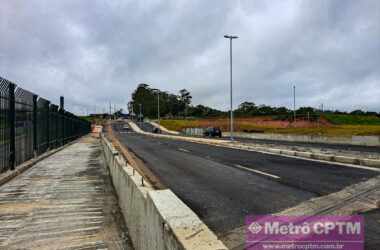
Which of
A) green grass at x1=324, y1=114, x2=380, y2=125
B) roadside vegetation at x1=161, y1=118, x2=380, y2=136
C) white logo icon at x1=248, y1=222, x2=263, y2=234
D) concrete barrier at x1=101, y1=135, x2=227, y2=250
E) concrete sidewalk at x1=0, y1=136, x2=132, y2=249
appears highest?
green grass at x1=324, y1=114, x2=380, y2=125

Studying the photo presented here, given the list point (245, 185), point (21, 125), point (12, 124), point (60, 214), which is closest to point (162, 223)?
point (60, 214)

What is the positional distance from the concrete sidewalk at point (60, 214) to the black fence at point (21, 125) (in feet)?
3.80

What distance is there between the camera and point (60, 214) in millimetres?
8258

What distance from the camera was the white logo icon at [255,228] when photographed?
20.1 ft

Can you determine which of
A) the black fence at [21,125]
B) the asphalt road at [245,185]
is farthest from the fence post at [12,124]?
the asphalt road at [245,185]

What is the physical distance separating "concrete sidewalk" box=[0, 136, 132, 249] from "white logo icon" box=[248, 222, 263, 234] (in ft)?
6.42

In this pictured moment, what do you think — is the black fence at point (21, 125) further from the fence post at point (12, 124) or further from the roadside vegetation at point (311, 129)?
the roadside vegetation at point (311, 129)

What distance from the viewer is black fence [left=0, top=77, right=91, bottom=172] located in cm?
1275

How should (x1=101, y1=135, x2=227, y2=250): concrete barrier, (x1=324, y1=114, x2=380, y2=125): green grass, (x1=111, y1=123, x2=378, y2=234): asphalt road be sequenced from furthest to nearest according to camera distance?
1. (x1=324, y1=114, x2=380, y2=125): green grass
2. (x1=111, y1=123, x2=378, y2=234): asphalt road
3. (x1=101, y1=135, x2=227, y2=250): concrete barrier

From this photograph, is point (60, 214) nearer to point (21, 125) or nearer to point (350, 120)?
point (21, 125)

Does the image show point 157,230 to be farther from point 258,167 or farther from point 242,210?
point 258,167

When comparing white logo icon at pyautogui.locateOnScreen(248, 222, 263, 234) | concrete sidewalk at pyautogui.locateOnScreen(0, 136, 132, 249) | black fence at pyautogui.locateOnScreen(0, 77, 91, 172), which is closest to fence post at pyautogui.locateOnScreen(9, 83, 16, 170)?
black fence at pyautogui.locateOnScreen(0, 77, 91, 172)

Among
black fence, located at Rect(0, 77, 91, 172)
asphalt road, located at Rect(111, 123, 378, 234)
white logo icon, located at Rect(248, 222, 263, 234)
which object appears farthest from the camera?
black fence, located at Rect(0, 77, 91, 172)

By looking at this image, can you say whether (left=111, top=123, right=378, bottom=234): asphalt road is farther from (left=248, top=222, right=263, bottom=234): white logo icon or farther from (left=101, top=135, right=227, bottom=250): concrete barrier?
(left=101, top=135, right=227, bottom=250): concrete barrier
